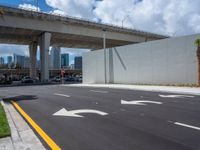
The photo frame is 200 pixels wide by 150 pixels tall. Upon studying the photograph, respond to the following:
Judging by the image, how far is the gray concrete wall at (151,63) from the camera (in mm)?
25250

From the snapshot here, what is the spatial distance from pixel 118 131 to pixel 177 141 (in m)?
1.68

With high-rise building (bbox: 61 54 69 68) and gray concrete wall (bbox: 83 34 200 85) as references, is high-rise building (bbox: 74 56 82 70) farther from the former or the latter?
gray concrete wall (bbox: 83 34 200 85)

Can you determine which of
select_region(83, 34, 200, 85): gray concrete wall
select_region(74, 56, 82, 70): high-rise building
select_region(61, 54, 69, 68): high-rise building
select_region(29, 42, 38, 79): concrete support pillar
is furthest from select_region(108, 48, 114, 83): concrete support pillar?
select_region(61, 54, 69, 68): high-rise building

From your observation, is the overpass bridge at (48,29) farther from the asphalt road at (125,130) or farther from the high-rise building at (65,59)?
the high-rise building at (65,59)

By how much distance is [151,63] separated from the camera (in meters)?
29.8

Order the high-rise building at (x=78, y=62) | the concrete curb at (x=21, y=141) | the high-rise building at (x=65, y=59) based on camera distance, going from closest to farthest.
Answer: the concrete curb at (x=21, y=141) < the high-rise building at (x=78, y=62) < the high-rise building at (x=65, y=59)

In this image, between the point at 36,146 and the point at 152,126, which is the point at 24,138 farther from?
the point at 152,126

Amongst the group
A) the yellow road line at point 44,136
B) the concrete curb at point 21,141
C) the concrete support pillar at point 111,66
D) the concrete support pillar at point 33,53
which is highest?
the concrete support pillar at point 33,53

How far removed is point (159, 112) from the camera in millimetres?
9508

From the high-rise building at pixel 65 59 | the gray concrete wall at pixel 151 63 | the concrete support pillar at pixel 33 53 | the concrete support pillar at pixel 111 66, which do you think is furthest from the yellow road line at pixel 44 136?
the high-rise building at pixel 65 59

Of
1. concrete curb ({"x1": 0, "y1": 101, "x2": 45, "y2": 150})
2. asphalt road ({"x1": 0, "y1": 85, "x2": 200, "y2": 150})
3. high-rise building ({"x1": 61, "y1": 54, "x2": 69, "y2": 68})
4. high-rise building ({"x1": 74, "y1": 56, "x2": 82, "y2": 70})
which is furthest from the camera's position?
high-rise building ({"x1": 61, "y1": 54, "x2": 69, "y2": 68})

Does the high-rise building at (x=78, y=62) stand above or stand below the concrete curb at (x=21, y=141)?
above

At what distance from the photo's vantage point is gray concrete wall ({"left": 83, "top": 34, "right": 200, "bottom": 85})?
25250 millimetres

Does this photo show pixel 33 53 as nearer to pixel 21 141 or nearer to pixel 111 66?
pixel 111 66
